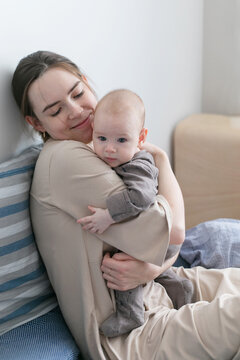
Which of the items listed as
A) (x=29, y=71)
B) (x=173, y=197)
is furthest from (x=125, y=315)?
(x=29, y=71)

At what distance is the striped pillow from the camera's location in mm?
1166

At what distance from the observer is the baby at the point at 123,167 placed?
3.68ft

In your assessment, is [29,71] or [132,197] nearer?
[132,197]

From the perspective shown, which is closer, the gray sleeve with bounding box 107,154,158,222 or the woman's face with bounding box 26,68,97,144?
the gray sleeve with bounding box 107,154,158,222

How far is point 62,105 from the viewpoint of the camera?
4.21 feet

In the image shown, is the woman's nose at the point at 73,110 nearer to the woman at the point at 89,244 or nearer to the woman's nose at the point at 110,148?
the woman at the point at 89,244

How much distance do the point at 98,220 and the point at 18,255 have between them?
0.24 metres

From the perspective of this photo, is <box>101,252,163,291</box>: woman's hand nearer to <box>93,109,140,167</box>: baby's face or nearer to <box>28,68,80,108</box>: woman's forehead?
<box>93,109,140,167</box>: baby's face

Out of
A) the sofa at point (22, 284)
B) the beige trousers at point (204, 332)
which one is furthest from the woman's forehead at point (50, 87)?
the beige trousers at point (204, 332)

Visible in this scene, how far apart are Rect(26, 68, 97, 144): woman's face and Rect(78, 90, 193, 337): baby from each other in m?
0.12

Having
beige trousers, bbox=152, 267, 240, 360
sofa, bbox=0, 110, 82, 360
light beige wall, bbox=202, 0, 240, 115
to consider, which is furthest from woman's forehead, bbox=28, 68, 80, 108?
light beige wall, bbox=202, 0, 240, 115

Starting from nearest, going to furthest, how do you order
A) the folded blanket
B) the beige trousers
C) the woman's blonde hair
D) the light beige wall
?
the beige trousers → the woman's blonde hair → the folded blanket → the light beige wall

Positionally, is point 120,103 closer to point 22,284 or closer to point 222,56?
point 22,284

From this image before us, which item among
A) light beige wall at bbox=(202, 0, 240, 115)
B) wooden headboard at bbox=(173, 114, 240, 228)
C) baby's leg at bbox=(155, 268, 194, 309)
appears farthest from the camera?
light beige wall at bbox=(202, 0, 240, 115)
